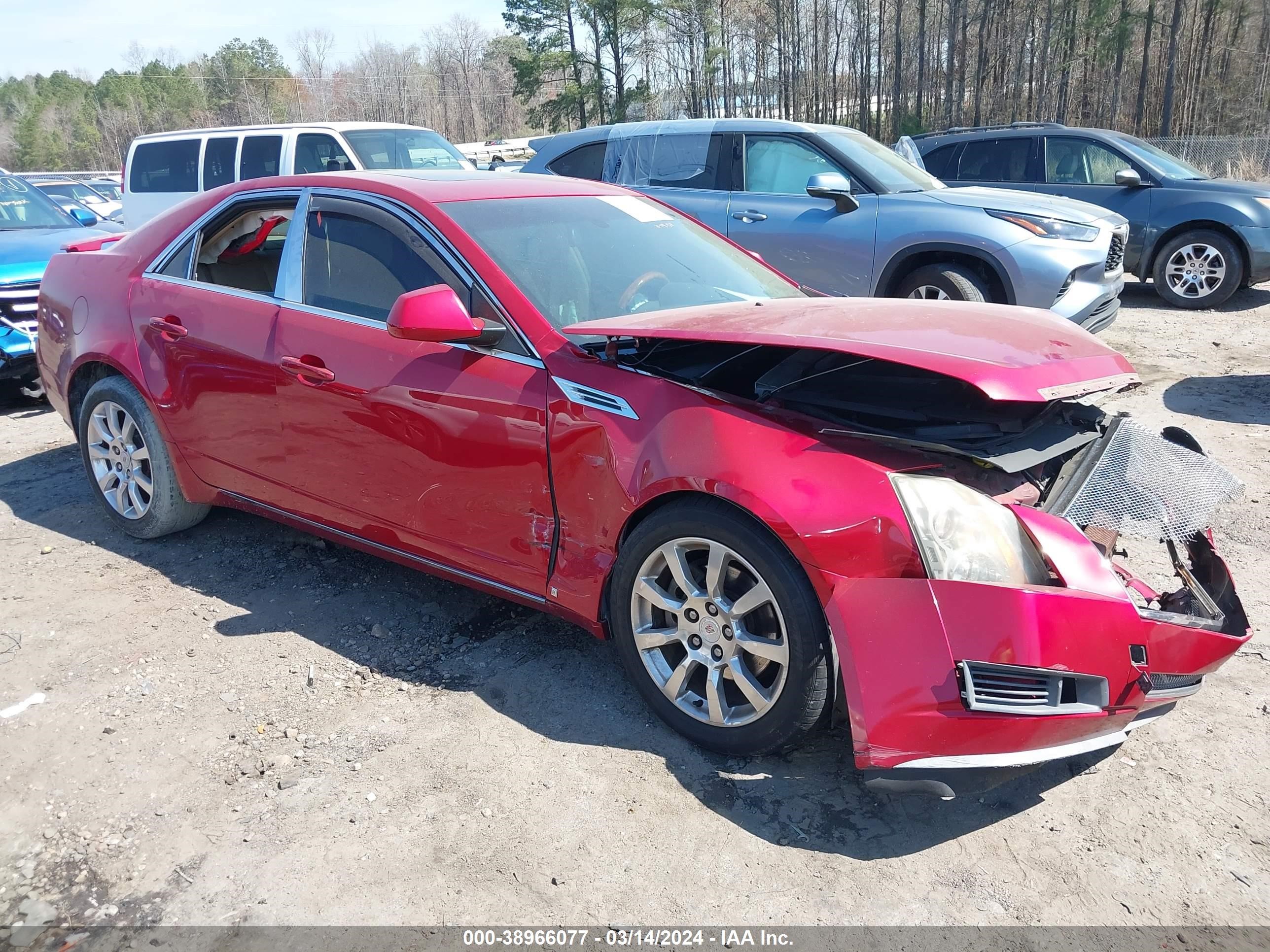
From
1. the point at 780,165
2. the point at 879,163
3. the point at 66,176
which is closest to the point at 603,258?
the point at 780,165

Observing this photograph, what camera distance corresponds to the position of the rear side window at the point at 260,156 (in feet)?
33.2

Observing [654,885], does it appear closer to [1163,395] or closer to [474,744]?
[474,744]

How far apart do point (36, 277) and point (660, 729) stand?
6.90 metres

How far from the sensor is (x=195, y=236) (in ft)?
13.9

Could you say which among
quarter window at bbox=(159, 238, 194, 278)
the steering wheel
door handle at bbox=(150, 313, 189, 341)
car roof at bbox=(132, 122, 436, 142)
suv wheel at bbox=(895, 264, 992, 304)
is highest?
car roof at bbox=(132, 122, 436, 142)

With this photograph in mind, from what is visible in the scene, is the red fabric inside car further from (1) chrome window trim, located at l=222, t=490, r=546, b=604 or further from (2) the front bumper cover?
(2) the front bumper cover

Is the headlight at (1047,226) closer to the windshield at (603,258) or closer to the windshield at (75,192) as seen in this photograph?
the windshield at (603,258)

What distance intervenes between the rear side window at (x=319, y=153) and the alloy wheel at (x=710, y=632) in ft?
28.7

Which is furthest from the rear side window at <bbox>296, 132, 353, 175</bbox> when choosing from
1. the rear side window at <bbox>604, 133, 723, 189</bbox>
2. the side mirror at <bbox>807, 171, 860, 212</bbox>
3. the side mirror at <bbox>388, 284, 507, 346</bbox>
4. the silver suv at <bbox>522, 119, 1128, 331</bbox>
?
the side mirror at <bbox>388, 284, 507, 346</bbox>

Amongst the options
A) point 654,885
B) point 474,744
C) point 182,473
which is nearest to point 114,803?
point 474,744

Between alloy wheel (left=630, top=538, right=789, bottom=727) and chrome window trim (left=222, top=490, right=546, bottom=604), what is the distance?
49cm

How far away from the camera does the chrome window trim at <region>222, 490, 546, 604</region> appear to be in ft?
10.6

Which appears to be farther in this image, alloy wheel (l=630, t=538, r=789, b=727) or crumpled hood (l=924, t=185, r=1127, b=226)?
crumpled hood (l=924, t=185, r=1127, b=226)

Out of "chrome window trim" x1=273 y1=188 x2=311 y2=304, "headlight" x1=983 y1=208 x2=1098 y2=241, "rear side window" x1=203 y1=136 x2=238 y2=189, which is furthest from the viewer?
"rear side window" x1=203 y1=136 x2=238 y2=189
